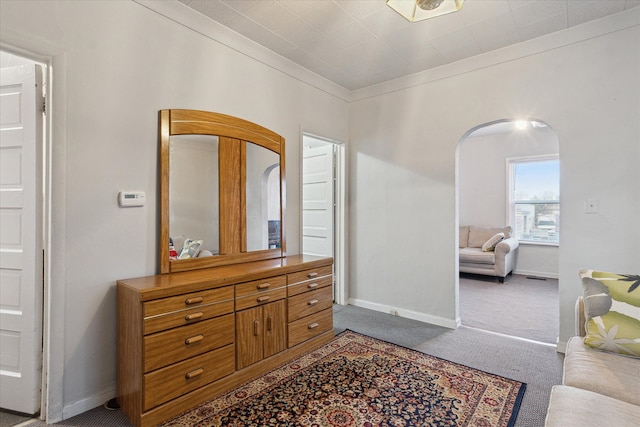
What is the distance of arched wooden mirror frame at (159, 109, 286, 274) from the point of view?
2281 mm

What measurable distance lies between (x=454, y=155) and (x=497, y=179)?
3.66 metres

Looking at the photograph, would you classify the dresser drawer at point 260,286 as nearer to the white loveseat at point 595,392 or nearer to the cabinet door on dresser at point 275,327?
the cabinet door on dresser at point 275,327

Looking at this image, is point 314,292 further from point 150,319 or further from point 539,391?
point 539,391

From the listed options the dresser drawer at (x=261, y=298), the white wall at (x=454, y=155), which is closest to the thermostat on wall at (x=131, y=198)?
the dresser drawer at (x=261, y=298)

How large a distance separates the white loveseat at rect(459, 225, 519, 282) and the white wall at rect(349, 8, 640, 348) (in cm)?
257

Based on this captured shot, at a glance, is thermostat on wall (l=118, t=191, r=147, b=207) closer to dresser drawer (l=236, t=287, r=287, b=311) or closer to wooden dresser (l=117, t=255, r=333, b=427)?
wooden dresser (l=117, t=255, r=333, b=427)

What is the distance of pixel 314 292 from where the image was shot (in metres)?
2.84

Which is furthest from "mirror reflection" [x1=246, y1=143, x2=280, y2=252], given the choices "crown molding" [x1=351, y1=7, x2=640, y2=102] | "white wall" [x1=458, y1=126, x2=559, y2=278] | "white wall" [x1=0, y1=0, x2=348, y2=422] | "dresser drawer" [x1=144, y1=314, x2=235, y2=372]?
"white wall" [x1=458, y1=126, x2=559, y2=278]

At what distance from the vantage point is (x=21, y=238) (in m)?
1.89

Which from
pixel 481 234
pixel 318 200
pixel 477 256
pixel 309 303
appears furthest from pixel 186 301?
pixel 481 234

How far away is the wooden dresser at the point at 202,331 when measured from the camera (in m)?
1.78

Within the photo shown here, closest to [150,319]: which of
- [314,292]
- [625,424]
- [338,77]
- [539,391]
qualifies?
[314,292]

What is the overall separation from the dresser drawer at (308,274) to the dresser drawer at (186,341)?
0.61 metres

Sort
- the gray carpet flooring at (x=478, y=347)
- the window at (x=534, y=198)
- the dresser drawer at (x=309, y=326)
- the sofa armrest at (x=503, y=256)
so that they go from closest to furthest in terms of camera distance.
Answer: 1. the gray carpet flooring at (x=478, y=347)
2. the dresser drawer at (x=309, y=326)
3. the sofa armrest at (x=503, y=256)
4. the window at (x=534, y=198)
